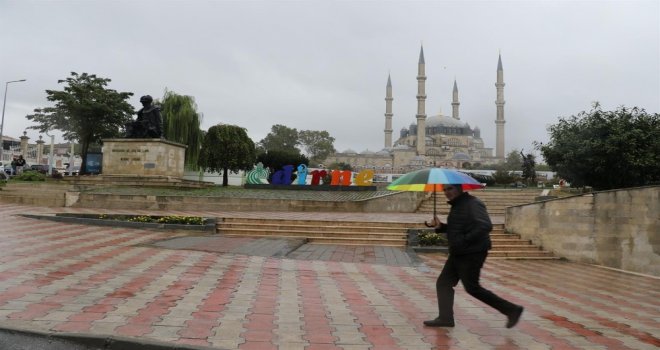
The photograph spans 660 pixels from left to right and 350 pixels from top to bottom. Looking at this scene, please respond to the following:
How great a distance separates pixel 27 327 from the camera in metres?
3.82

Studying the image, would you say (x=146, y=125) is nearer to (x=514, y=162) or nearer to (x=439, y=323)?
(x=439, y=323)

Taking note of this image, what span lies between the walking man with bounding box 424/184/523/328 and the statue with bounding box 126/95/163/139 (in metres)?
19.1

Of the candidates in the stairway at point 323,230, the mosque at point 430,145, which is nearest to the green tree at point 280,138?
the mosque at point 430,145

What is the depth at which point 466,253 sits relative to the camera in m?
4.30

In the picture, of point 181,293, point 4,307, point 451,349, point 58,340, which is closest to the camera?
point 58,340

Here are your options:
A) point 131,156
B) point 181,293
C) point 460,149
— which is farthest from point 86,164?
point 460,149

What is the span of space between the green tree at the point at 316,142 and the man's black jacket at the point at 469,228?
6678 cm

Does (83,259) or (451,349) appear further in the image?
(83,259)

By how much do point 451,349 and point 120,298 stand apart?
335 cm

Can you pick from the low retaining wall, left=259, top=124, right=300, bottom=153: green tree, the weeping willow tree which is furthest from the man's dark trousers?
left=259, top=124, right=300, bottom=153: green tree

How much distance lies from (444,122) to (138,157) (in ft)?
329

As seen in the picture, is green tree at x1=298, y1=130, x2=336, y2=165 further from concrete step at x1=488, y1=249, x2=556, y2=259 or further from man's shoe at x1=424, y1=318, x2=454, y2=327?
man's shoe at x1=424, y1=318, x2=454, y2=327

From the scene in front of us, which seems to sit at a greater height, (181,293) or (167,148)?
(167,148)

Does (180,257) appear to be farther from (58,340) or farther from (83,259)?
(58,340)
